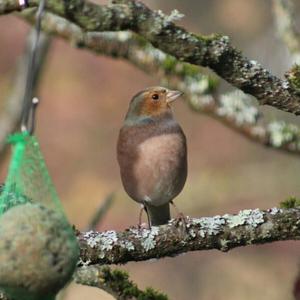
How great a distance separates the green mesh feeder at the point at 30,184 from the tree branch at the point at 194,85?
5.71ft

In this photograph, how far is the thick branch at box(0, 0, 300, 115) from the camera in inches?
143

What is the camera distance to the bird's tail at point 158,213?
6027mm

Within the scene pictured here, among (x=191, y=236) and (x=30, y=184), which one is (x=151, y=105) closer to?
(x=191, y=236)

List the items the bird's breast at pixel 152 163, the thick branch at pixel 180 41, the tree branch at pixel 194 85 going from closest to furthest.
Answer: the thick branch at pixel 180 41, the tree branch at pixel 194 85, the bird's breast at pixel 152 163

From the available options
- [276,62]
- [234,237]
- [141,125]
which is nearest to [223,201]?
[276,62]

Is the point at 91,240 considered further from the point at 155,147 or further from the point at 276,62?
the point at 276,62

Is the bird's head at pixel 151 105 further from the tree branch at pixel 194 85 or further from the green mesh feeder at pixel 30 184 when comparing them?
the green mesh feeder at pixel 30 184

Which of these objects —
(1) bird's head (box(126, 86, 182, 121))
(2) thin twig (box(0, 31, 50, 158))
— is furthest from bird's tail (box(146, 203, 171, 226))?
(2) thin twig (box(0, 31, 50, 158))

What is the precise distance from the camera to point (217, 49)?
3834 millimetres

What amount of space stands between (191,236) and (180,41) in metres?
0.78

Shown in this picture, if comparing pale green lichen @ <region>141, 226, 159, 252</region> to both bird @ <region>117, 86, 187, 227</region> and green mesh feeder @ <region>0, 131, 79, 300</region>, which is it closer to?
green mesh feeder @ <region>0, 131, 79, 300</region>

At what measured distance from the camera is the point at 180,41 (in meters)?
3.79

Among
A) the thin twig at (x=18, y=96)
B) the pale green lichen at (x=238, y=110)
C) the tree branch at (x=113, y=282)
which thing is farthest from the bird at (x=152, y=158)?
the tree branch at (x=113, y=282)

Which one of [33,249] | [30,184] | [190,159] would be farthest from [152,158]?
[190,159]
